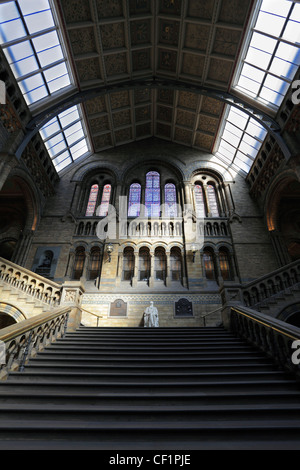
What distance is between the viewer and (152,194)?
15867 millimetres

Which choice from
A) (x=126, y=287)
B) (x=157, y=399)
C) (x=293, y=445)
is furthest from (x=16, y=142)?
(x=293, y=445)

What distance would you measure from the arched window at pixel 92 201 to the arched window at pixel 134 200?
8.03ft

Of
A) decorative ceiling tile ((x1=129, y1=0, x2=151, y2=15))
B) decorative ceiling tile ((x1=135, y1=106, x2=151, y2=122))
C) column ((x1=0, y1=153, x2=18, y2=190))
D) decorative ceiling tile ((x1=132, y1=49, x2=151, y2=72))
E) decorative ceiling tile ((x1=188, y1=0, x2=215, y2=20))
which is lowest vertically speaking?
column ((x1=0, y1=153, x2=18, y2=190))

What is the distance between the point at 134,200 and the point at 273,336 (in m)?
12.6

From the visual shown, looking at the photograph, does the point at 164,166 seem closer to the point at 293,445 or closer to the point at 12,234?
the point at 12,234

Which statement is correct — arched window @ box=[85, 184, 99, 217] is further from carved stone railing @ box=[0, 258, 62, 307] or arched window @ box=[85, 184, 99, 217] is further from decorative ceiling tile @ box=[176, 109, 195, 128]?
decorative ceiling tile @ box=[176, 109, 195, 128]

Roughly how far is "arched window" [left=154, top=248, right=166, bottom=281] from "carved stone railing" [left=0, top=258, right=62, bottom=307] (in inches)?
235

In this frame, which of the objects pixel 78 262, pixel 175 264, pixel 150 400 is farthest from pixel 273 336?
pixel 78 262

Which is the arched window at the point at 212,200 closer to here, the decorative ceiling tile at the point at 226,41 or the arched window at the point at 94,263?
the decorative ceiling tile at the point at 226,41

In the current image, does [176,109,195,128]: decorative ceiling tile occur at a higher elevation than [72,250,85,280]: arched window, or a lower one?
higher

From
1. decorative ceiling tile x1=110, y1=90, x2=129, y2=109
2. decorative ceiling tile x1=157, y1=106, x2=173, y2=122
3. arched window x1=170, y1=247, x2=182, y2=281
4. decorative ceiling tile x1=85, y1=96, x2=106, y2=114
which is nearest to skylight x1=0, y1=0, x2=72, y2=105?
decorative ceiling tile x1=85, y1=96, x2=106, y2=114

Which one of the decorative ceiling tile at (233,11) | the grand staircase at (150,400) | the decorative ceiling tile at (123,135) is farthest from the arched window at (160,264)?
the decorative ceiling tile at (233,11)

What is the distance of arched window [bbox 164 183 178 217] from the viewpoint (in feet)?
48.9

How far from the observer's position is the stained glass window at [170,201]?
14.9m
